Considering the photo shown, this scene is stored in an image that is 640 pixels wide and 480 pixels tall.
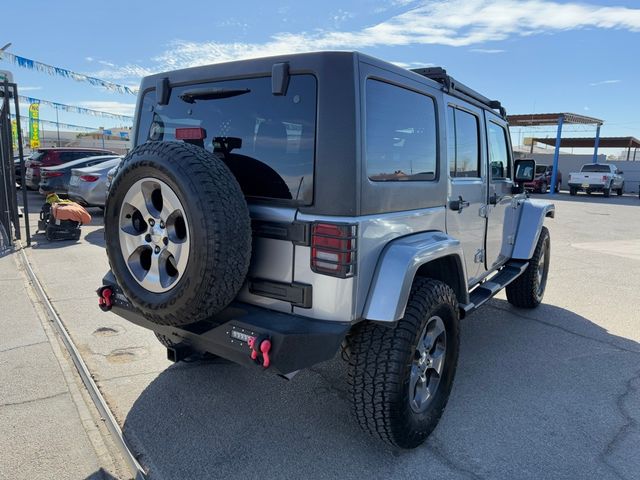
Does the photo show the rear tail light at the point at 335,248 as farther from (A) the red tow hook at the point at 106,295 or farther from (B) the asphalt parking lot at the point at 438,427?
(A) the red tow hook at the point at 106,295

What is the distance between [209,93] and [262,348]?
1.48 metres

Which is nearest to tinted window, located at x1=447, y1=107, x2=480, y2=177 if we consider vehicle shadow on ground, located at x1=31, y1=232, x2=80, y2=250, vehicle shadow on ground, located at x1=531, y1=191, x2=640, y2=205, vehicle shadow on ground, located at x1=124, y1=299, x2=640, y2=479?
vehicle shadow on ground, located at x1=124, y1=299, x2=640, y2=479

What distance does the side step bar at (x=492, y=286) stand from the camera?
3371 mm

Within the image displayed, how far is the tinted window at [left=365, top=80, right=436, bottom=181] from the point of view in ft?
7.96

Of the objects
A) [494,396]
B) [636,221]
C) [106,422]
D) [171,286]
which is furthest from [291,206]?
[636,221]

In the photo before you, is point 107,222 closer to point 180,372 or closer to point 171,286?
point 171,286

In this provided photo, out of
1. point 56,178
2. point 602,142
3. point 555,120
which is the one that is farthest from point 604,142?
point 56,178

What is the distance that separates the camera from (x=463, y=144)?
3553 mm

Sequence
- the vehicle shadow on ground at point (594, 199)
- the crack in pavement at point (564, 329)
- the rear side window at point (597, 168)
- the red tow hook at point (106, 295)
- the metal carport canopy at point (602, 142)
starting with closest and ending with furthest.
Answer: the red tow hook at point (106, 295) < the crack in pavement at point (564, 329) < the vehicle shadow on ground at point (594, 199) < the rear side window at point (597, 168) < the metal carport canopy at point (602, 142)

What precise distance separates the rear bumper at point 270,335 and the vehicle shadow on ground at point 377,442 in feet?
2.06

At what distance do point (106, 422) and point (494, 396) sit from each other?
8.29 ft

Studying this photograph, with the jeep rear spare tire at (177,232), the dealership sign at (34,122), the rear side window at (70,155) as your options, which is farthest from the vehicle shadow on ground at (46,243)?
the dealership sign at (34,122)

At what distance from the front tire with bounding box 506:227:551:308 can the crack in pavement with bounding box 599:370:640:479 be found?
146 cm

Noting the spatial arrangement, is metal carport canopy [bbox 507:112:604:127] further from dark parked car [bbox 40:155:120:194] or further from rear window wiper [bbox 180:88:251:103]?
rear window wiper [bbox 180:88:251:103]
